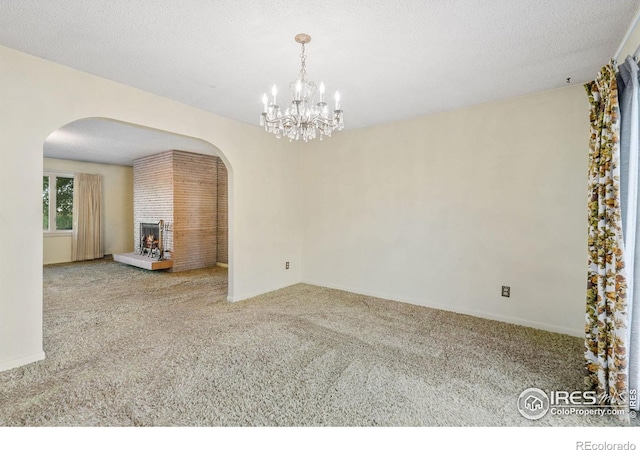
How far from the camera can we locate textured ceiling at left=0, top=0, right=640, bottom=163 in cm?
187

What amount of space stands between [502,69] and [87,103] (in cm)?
363

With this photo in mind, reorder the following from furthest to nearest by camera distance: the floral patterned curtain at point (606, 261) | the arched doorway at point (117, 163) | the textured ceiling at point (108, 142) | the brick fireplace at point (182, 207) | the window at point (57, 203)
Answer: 1. the window at point (57, 203)
2. the brick fireplace at point (182, 207)
3. the arched doorway at point (117, 163)
4. the textured ceiling at point (108, 142)
5. the floral patterned curtain at point (606, 261)

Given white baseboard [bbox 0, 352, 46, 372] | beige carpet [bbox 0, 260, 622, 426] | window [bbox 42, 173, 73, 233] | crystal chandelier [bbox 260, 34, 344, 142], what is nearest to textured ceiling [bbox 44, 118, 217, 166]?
window [bbox 42, 173, 73, 233]

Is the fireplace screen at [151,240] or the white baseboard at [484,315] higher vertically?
the fireplace screen at [151,240]

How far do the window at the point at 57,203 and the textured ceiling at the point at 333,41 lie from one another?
19.1ft

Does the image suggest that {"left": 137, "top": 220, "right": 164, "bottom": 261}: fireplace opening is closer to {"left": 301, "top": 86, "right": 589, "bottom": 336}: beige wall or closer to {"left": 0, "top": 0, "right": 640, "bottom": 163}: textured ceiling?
{"left": 301, "top": 86, "right": 589, "bottom": 336}: beige wall

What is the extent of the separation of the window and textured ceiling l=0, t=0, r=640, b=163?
5827 millimetres

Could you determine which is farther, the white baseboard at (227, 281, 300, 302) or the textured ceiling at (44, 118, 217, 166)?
the textured ceiling at (44, 118, 217, 166)

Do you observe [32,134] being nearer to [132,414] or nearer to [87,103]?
[87,103]

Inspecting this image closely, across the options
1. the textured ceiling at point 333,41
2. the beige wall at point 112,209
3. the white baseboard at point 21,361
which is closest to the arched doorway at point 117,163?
the beige wall at point 112,209

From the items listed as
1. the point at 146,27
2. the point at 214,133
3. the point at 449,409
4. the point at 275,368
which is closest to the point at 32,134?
the point at 146,27

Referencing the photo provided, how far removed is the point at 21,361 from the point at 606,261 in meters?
4.20

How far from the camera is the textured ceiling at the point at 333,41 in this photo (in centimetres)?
187

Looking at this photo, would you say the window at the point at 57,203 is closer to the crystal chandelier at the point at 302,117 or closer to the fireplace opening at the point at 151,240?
the fireplace opening at the point at 151,240
